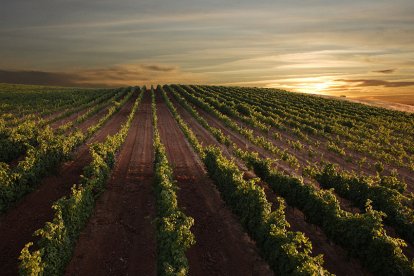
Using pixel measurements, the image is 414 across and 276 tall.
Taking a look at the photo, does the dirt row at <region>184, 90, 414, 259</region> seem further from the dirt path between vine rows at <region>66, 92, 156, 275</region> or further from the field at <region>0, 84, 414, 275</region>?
the dirt path between vine rows at <region>66, 92, 156, 275</region>

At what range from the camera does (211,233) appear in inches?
668

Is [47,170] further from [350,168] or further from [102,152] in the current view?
[350,168]


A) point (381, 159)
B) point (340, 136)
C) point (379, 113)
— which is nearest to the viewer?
point (381, 159)

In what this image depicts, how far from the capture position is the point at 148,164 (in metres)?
27.8

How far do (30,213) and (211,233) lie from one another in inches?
377

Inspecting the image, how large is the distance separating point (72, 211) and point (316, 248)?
10.8 m

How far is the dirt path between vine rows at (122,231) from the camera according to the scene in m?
14.2

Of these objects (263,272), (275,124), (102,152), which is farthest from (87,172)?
(275,124)

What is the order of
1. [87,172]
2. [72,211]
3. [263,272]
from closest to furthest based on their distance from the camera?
[263,272]
[72,211]
[87,172]

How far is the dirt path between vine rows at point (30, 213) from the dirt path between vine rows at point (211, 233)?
276 inches

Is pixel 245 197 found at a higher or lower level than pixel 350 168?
higher

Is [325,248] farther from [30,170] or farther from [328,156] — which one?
[328,156]

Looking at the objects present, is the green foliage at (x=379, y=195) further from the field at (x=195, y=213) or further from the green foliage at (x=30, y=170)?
the green foliage at (x=30, y=170)

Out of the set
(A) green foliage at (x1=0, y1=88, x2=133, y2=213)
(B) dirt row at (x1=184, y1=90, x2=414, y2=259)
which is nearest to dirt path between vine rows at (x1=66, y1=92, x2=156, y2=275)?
(A) green foliage at (x1=0, y1=88, x2=133, y2=213)
